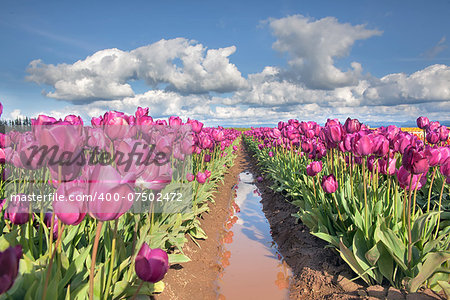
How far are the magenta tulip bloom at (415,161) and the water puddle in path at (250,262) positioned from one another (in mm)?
2004

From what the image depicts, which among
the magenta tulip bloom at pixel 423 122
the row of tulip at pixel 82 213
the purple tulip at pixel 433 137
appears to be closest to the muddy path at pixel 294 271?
the row of tulip at pixel 82 213

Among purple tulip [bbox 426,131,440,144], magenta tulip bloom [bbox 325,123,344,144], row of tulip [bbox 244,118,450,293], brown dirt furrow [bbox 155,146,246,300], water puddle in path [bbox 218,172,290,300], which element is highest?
magenta tulip bloom [bbox 325,123,344,144]

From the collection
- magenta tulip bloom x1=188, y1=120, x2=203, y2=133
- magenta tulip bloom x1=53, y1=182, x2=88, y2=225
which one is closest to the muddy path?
magenta tulip bloom x1=188, y1=120, x2=203, y2=133

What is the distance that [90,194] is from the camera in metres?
1.14

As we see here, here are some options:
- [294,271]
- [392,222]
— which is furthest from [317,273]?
[392,222]

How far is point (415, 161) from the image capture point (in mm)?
2121

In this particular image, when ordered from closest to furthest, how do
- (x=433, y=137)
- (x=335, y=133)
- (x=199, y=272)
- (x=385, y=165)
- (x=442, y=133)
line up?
(x=385, y=165) < (x=335, y=133) < (x=199, y=272) < (x=433, y=137) < (x=442, y=133)

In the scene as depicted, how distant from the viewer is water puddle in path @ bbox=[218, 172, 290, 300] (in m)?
3.39

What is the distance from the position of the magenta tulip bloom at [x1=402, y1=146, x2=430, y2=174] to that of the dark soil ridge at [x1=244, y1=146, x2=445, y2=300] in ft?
3.90

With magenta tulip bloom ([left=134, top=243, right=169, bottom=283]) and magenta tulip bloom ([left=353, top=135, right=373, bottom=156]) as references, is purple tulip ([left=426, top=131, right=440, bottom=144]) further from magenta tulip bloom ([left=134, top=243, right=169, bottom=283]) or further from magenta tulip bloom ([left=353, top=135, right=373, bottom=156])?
magenta tulip bloom ([left=134, top=243, right=169, bottom=283])

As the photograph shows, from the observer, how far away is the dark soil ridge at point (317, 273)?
2.66 m

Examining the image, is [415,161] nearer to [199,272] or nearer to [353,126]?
[353,126]

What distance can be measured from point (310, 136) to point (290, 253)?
6.34 ft

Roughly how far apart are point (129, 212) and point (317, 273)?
2240mm
